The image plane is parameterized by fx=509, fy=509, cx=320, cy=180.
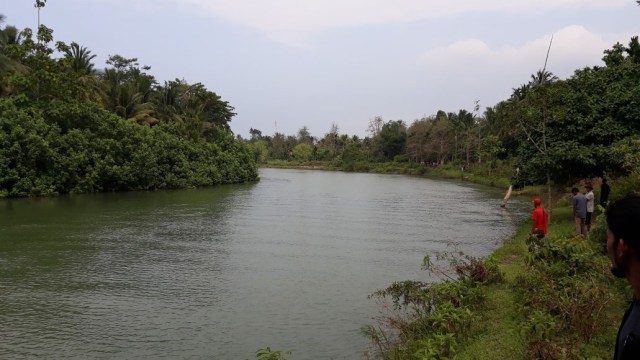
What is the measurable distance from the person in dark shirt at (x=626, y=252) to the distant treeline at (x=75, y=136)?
3862 cm

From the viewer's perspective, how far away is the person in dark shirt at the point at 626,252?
2.17 meters

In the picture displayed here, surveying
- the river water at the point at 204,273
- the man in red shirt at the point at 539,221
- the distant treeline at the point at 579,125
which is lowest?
the river water at the point at 204,273

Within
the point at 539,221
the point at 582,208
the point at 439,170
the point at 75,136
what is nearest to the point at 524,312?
the point at 539,221

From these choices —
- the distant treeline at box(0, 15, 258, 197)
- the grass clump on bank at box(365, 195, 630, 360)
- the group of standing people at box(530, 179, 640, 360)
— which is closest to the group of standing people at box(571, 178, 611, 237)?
the grass clump on bank at box(365, 195, 630, 360)

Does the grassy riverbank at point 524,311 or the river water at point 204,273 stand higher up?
the grassy riverbank at point 524,311

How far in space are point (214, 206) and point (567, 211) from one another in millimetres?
21074

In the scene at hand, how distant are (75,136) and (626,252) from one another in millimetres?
42177

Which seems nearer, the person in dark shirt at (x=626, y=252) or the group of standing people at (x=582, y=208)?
the person in dark shirt at (x=626, y=252)

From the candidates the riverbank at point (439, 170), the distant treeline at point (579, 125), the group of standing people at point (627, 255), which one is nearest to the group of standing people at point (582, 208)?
the distant treeline at point (579, 125)

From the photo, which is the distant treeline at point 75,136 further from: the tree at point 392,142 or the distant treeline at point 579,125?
the tree at point 392,142


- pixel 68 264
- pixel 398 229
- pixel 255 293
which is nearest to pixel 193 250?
pixel 68 264

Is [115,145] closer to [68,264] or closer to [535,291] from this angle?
[68,264]

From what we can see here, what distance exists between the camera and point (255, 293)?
13.7m

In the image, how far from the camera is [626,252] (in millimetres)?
2238
